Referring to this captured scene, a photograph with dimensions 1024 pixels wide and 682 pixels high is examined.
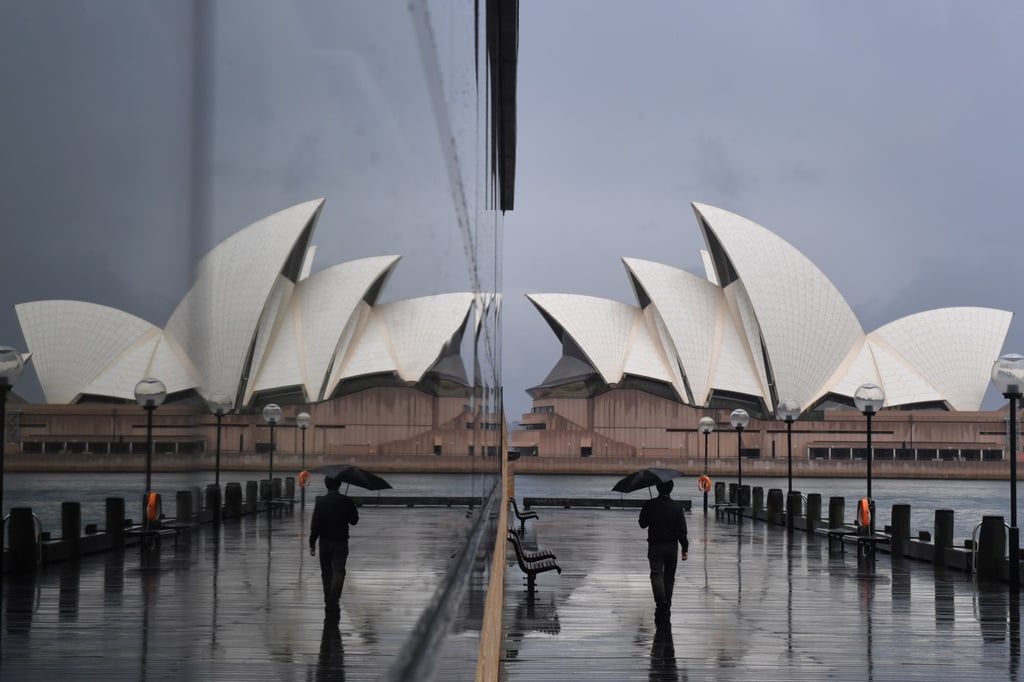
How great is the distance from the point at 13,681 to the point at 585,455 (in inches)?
2523

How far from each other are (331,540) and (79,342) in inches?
17.3

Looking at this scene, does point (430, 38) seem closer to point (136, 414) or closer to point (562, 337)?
point (136, 414)

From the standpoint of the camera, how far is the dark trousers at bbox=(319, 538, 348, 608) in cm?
99

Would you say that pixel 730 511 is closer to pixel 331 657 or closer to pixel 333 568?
pixel 333 568

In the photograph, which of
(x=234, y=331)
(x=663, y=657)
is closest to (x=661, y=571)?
(x=663, y=657)

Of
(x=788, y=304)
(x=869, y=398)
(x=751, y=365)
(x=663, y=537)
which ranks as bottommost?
(x=663, y=537)

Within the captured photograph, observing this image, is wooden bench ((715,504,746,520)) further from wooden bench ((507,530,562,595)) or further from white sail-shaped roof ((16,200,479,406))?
white sail-shaped roof ((16,200,479,406))

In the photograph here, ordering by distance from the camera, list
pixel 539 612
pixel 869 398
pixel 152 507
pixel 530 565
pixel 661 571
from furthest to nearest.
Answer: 1. pixel 869 398
2. pixel 530 565
3. pixel 539 612
4. pixel 661 571
5. pixel 152 507

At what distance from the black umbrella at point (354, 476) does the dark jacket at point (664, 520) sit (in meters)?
7.52

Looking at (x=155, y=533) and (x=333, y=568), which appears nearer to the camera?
(x=155, y=533)

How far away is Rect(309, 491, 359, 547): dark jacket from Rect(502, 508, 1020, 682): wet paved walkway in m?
5.83

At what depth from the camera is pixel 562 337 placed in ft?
208

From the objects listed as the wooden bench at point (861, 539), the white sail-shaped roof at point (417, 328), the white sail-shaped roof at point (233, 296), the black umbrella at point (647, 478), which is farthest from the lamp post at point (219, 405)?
the wooden bench at point (861, 539)

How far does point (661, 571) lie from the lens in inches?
353
